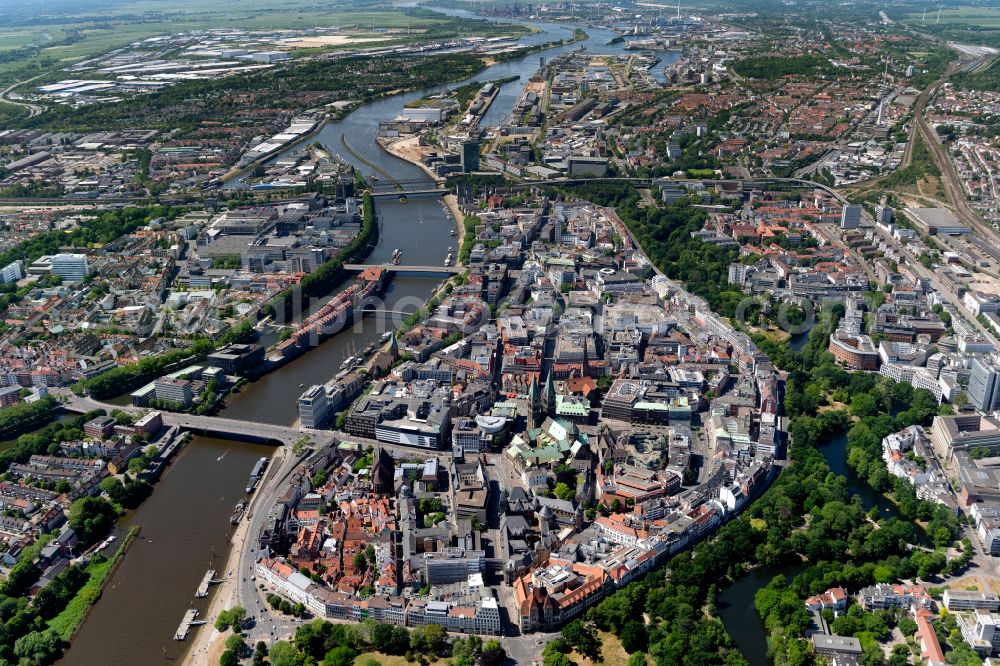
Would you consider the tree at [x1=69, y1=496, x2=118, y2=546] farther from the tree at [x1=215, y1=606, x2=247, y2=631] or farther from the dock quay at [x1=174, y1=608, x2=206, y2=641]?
the tree at [x1=215, y1=606, x2=247, y2=631]

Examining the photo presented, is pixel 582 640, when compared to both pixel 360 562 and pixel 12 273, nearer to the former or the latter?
pixel 360 562

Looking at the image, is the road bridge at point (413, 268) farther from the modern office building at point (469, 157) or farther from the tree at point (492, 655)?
the tree at point (492, 655)

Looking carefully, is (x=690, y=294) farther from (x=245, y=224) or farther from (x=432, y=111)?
(x=432, y=111)

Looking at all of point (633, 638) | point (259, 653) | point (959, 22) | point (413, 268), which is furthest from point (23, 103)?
point (959, 22)

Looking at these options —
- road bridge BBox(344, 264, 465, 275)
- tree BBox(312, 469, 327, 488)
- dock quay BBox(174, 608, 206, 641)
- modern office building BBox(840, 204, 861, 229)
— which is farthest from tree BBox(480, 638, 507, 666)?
modern office building BBox(840, 204, 861, 229)

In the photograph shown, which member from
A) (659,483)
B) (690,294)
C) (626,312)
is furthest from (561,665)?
(690,294)

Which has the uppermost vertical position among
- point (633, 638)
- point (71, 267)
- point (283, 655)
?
point (71, 267)
